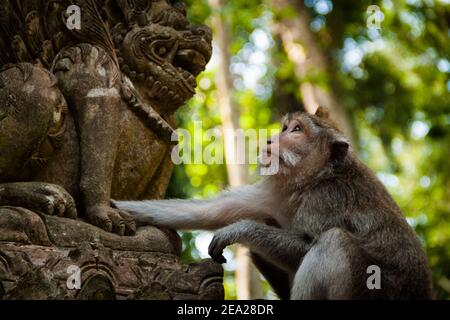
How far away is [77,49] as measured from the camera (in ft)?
19.3

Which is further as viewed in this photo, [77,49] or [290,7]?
[290,7]

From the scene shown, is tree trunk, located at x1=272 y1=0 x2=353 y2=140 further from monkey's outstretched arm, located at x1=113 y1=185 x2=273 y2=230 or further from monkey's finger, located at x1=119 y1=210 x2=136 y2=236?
monkey's finger, located at x1=119 y1=210 x2=136 y2=236

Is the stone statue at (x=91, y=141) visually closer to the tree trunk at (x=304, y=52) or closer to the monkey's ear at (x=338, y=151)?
the monkey's ear at (x=338, y=151)

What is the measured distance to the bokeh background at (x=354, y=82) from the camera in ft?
49.9

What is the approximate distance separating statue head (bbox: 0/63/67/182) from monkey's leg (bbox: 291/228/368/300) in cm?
210

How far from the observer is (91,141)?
5629 mm

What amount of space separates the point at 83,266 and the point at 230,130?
1062 cm

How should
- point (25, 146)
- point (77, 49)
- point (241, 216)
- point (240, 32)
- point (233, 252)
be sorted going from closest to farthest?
point (25, 146)
point (77, 49)
point (241, 216)
point (233, 252)
point (240, 32)

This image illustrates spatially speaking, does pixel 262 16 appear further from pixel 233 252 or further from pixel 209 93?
pixel 233 252

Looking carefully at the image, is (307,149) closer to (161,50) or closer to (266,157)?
(266,157)

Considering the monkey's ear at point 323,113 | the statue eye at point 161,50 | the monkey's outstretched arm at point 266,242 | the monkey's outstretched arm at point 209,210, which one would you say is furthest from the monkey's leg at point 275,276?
the statue eye at point 161,50

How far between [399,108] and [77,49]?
14.5 meters

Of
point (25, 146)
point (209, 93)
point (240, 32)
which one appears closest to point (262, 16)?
point (240, 32)

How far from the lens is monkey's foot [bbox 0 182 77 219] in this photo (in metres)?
5.15
